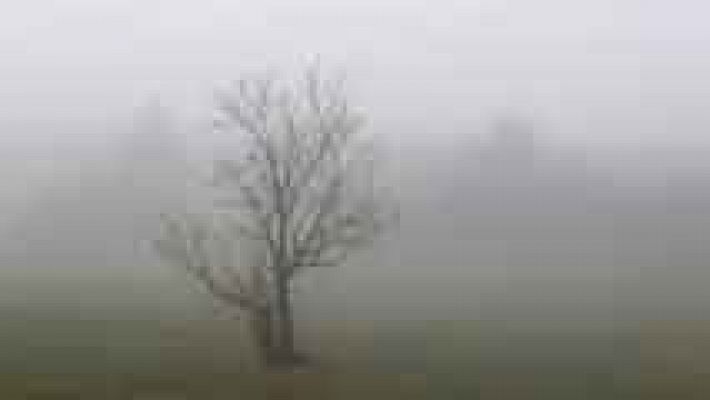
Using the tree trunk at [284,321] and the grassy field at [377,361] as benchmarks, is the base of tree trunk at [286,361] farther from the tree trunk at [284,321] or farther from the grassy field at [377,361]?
the grassy field at [377,361]

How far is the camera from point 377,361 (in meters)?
9.29

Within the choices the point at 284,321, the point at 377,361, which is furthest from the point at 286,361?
the point at 377,361

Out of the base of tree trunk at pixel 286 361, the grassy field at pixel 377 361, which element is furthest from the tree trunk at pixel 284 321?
the grassy field at pixel 377 361

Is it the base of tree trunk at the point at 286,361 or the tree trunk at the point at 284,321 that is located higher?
the tree trunk at the point at 284,321

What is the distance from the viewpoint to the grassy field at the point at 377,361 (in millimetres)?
8883

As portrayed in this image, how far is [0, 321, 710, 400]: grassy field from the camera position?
350 inches

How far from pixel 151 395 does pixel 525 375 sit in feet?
11.3

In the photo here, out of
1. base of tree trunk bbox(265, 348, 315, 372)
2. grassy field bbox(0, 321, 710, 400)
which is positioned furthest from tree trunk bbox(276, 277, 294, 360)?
grassy field bbox(0, 321, 710, 400)

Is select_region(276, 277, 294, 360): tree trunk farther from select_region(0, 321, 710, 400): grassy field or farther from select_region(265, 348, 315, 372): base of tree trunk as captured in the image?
select_region(0, 321, 710, 400): grassy field

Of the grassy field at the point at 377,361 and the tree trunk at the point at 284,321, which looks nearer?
the grassy field at the point at 377,361

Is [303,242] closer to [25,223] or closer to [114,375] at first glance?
[114,375]

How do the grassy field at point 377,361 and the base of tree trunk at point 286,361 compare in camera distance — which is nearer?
the grassy field at point 377,361

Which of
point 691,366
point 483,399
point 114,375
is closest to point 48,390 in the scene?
point 114,375

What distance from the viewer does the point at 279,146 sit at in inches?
384
